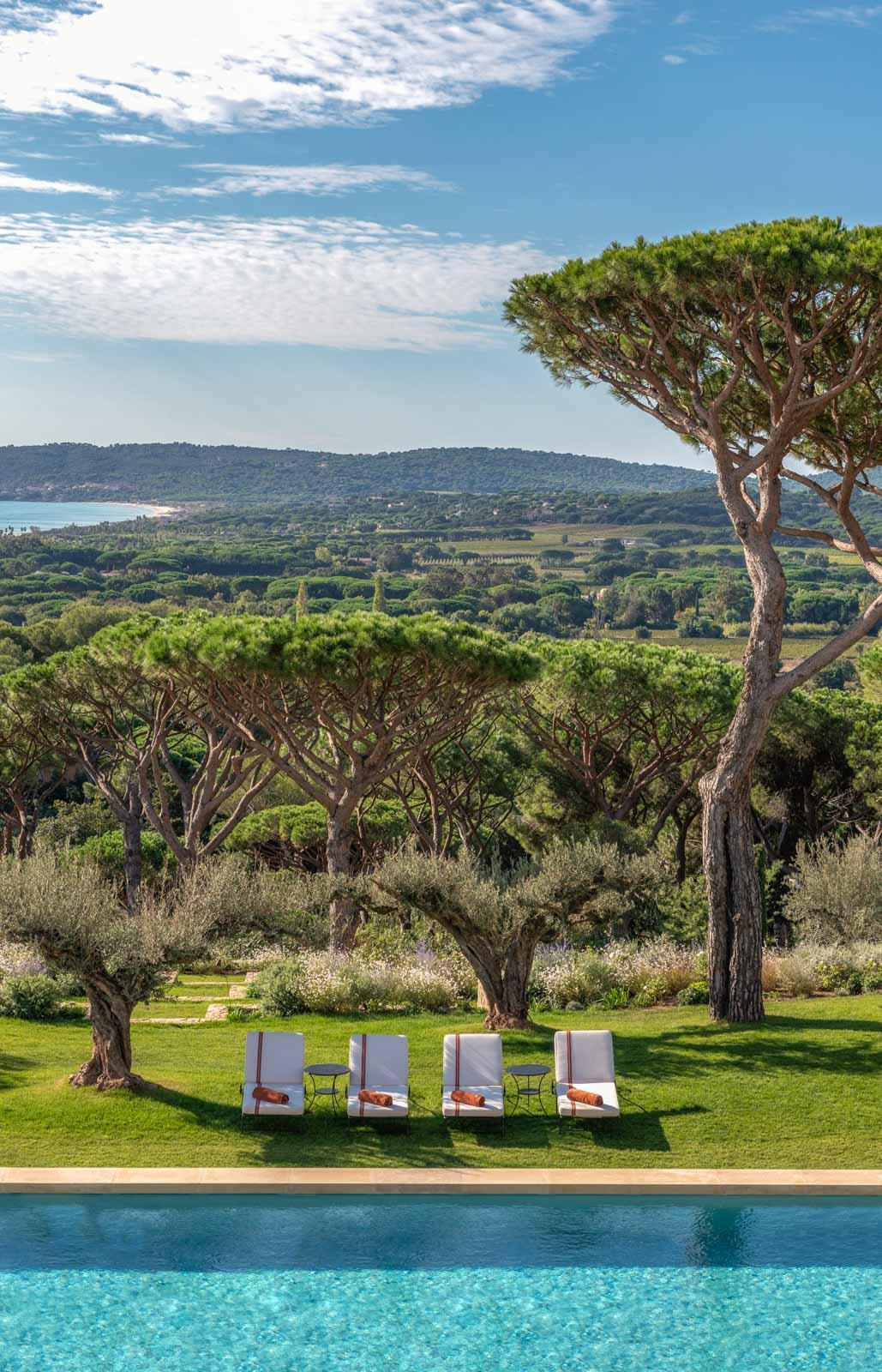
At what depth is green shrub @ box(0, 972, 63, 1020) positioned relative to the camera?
646 inches

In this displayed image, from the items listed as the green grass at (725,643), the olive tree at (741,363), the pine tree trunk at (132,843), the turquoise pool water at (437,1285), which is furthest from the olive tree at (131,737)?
the green grass at (725,643)

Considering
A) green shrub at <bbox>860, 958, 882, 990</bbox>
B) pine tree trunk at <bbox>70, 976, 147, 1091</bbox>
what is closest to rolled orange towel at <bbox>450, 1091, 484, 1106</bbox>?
pine tree trunk at <bbox>70, 976, 147, 1091</bbox>

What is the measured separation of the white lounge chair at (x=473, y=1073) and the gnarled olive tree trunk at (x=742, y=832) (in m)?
3.75

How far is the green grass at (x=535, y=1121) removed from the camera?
10773 mm

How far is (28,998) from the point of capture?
16.4 metres

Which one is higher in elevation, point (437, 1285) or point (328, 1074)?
point (328, 1074)

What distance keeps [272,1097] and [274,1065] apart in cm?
44

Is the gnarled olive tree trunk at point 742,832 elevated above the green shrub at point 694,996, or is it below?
above

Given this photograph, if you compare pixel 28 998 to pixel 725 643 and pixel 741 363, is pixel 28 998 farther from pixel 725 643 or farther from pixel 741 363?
pixel 725 643

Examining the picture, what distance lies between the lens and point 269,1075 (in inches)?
458

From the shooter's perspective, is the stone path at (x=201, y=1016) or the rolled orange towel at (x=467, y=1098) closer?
the rolled orange towel at (x=467, y=1098)

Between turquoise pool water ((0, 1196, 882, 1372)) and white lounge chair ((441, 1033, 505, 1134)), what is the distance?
3.73ft

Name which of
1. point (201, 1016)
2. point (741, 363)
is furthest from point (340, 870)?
point (741, 363)

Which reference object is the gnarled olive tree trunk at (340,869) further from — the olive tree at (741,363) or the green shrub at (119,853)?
the green shrub at (119,853)
